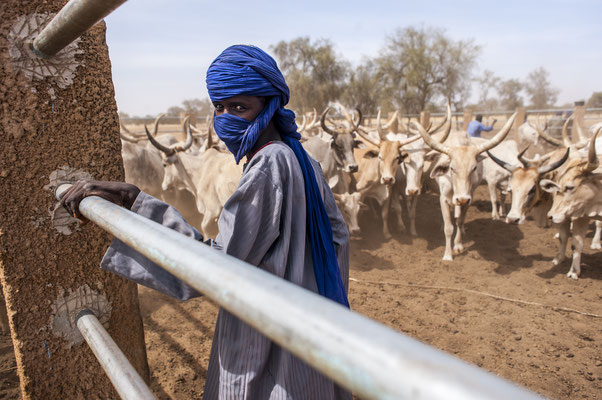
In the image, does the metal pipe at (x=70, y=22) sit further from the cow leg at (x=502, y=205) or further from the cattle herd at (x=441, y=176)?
the cow leg at (x=502, y=205)

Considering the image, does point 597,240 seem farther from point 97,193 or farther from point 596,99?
point 596,99

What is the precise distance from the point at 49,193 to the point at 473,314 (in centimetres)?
410

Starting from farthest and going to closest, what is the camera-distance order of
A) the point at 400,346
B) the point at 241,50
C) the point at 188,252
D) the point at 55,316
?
the point at 55,316 < the point at 241,50 < the point at 188,252 < the point at 400,346

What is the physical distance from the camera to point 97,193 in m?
1.23

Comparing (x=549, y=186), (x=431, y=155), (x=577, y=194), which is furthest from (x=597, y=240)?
(x=431, y=155)

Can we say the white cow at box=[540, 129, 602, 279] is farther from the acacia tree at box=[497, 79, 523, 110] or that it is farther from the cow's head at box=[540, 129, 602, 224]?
the acacia tree at box=[497, 79, 523, 110]

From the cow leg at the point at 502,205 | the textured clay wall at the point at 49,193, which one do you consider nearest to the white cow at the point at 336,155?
the cow leg at the point at 502,205

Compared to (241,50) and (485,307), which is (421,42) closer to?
(485,307)

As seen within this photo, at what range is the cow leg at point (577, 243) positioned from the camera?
5156 mm

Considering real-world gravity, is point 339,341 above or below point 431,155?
above

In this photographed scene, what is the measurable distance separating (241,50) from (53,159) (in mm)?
831

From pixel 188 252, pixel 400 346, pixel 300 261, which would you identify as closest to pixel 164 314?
pixel 300 261

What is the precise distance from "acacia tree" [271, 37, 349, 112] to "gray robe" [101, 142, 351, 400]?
90.2ft

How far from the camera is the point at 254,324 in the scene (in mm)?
530
